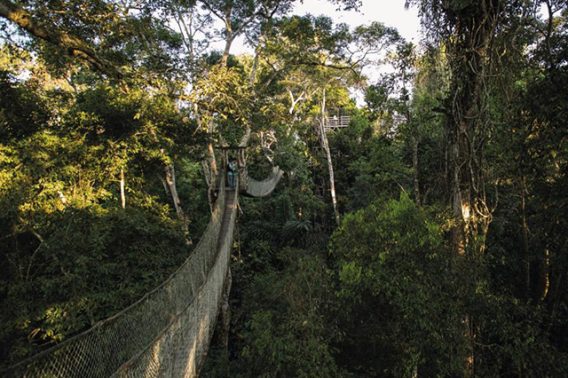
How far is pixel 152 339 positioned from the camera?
2.54m

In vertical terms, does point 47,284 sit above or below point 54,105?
below

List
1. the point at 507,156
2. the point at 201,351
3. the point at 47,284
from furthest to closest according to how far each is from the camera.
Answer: the point at 47,284 < the point at 507,156 < the point at 201,351

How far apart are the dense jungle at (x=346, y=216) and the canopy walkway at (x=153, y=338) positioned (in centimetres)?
93

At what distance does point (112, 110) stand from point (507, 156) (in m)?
4.34

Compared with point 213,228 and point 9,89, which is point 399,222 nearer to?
point 213,228

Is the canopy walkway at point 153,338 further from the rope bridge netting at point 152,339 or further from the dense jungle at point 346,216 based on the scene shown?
the dense jungle at point 346,216

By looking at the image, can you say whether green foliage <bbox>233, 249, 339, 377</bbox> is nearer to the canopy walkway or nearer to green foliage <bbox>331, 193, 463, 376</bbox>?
green foliage <bbox>331, 193, 463, 376</bbox>

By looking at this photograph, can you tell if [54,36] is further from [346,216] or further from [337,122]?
[337,122]

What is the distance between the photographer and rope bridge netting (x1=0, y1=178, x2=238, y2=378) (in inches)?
70.0

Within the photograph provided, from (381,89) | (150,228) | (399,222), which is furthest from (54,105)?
(399,222)

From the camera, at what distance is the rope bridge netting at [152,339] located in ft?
5.83

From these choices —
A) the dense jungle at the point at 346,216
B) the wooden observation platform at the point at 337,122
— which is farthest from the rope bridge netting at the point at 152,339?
the wooden observation platform at the point at 337,122

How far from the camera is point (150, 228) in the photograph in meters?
4.34

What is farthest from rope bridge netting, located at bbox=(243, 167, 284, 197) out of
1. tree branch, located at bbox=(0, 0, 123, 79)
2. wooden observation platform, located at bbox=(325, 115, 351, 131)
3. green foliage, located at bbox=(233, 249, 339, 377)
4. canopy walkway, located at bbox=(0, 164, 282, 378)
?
wooden observation platform, located at bbox=(325, 115, 351, 131)
